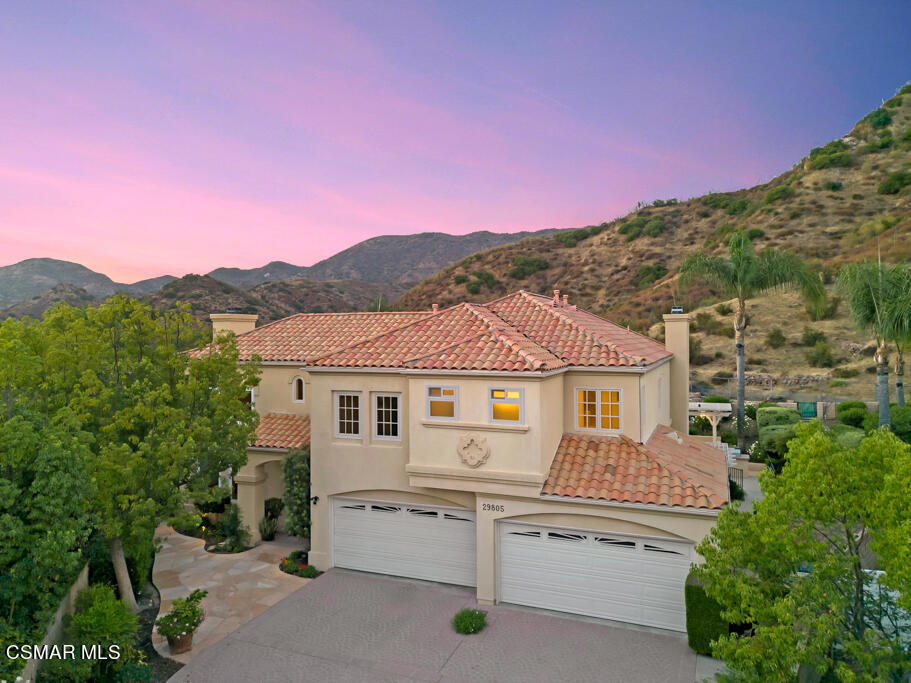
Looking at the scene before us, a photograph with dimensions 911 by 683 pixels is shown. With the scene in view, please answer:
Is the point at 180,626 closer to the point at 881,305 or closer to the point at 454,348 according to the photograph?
the point at 454,348

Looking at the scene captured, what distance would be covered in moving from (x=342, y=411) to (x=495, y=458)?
5.46 m

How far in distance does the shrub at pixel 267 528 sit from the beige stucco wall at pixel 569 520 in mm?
8961

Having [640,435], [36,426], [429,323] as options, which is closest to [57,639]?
[36,426]

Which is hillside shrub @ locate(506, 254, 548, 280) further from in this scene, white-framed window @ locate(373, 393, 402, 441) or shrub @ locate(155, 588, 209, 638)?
shrub @ locate(155, 588, 209, 638)

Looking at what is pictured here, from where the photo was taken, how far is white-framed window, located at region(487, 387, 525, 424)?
1385 centimetres

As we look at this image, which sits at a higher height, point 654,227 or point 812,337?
point 654,227

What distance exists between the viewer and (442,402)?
14648 millimetres

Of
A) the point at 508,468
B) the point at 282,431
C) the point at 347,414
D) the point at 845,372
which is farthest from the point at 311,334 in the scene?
the point at 845,372

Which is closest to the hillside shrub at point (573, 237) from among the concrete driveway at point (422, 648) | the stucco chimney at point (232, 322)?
the stucco chimney at point (232, 322)

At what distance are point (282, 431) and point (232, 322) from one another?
7.23 m

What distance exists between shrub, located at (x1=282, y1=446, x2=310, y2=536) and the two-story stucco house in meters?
0.39

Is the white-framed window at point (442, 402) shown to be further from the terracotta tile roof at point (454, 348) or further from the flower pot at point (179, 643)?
the flower pot at point (179, 643)

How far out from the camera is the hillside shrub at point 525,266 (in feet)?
282

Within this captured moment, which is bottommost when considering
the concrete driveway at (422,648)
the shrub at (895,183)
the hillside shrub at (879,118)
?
the concrete driveway at (422,648)
